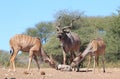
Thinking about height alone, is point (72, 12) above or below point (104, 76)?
above

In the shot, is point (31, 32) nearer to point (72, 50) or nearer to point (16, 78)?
point (72, 50)

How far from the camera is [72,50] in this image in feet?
64.4

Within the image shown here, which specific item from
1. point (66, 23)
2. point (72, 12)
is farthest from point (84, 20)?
point (66, 23)

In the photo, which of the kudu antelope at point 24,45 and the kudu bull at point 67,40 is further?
the kudu bull at point 67,40

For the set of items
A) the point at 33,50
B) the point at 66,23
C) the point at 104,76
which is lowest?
the point at 104,76

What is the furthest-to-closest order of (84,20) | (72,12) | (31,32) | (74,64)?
(31,32) < (84,20) < (72,12) < (74,64)

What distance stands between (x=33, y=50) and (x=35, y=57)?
76 cm

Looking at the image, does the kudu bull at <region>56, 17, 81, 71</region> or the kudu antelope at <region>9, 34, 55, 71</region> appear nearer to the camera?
the kudu antelope at <region>9, 34, 55, 71</region>

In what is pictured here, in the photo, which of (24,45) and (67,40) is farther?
(67,40)

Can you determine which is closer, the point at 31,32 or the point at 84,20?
the point at 84,20

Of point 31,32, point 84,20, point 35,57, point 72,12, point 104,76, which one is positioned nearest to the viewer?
point 104,76

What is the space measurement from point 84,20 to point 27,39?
31194 mm

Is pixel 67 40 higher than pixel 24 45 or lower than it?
higher

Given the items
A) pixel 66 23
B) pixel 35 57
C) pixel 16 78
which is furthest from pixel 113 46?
pixel 16 78
